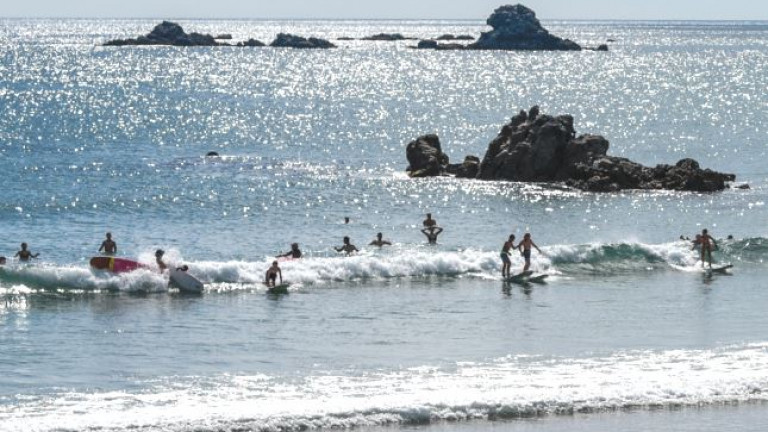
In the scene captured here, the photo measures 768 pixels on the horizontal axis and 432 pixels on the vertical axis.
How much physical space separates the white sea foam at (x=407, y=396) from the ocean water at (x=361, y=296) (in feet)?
0.24

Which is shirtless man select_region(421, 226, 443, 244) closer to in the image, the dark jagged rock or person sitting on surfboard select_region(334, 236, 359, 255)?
person sitting on surfboard select_region(334, 236, 359, 255)

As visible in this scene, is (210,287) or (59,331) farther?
(210,287)

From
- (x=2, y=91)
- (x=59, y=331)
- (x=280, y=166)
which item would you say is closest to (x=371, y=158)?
(x=280, y=166)

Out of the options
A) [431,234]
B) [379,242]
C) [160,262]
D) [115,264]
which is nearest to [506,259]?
[379,242]

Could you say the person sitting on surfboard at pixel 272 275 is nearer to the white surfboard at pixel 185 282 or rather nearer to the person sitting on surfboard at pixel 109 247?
the white surfboard at pixel 185 282

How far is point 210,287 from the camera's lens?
130ft

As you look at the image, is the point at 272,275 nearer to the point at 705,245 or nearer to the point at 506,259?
the point at 506,259

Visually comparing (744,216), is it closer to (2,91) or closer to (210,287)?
(210,287)

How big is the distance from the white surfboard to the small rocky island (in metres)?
27.9

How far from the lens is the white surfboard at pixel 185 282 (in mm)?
38906

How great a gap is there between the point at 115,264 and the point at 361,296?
24.7 ft

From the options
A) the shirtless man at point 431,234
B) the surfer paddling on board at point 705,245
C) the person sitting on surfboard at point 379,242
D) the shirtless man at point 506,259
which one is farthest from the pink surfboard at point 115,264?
the surfer paddling on board at point 705,245

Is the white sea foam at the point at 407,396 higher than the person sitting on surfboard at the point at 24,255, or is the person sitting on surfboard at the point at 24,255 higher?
the person sitting on surfboard at the point at 24,255

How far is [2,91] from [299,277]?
101 m
